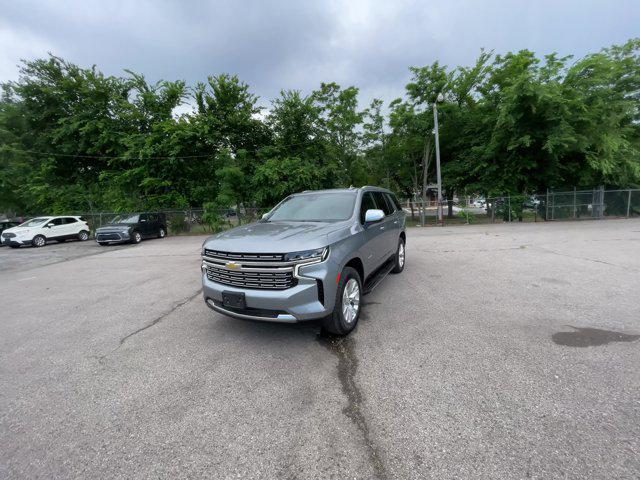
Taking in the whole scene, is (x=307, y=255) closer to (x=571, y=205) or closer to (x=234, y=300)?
(x=234, y=300)

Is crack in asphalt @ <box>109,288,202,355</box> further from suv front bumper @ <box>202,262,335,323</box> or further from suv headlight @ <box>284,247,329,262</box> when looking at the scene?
suv headlight @ <box>284,247,329,262</box>

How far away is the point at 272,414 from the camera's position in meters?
2.31

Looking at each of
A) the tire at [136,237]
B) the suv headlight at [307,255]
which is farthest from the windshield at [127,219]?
the suv headlight at [307,255]

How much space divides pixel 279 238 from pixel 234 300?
0.88 metres

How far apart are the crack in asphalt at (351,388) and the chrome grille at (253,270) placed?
953mm

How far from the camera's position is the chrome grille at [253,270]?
10.1 feet

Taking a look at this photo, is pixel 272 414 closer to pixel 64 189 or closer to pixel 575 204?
pixel 575 204

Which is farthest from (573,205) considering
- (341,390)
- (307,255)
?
(341,390)

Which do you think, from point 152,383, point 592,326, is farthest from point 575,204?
point 152,383

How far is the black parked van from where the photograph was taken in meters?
15.1

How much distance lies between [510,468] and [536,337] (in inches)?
84.5

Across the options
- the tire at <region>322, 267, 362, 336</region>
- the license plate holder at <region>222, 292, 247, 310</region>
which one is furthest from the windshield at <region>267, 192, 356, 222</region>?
the license plate holder at <region>222, 292, 247, 310</region>

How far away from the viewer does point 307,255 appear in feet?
10.2

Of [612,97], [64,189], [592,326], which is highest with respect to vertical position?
[612,97]
